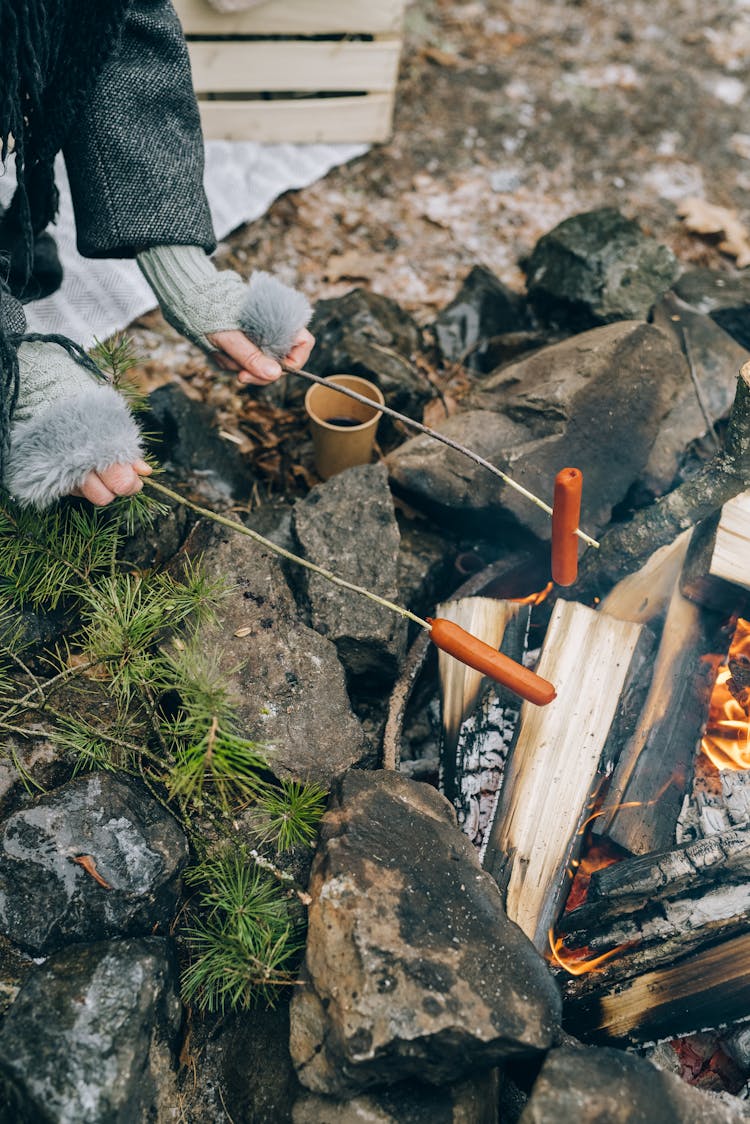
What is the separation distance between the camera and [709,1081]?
7.52 feet

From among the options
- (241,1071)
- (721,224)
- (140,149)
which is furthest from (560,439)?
(721,224)

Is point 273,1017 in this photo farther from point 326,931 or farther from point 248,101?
point 248,101

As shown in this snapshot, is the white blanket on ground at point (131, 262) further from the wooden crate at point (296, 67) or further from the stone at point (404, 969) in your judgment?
the stone at point (404, 969)

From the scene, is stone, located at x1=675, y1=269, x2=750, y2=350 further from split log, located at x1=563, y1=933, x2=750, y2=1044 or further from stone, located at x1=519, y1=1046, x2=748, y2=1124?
stone, located at x1=519, y1=1046, x2=748, y2=1124

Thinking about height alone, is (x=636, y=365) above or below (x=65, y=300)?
above

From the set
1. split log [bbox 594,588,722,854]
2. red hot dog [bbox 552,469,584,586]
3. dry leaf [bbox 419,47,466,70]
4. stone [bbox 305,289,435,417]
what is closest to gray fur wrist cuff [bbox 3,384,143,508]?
red hot dog [bbox 552,469,584,586]

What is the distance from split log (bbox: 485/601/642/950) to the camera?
240cm

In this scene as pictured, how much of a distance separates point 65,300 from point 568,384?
254 cm

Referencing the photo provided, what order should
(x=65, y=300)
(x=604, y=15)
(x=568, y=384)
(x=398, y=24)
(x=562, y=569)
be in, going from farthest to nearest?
(x=604, y=15), (x=398, y=24), (x=65, y=300), (x=568, y=384), (x=562, y=569)

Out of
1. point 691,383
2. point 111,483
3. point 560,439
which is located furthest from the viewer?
point 691,383

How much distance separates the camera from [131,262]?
4125 millimetres

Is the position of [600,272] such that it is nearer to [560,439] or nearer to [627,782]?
[560,439]

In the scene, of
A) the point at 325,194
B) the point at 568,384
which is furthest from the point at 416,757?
the point at 325,194

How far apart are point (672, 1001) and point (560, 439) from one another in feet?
6.37
